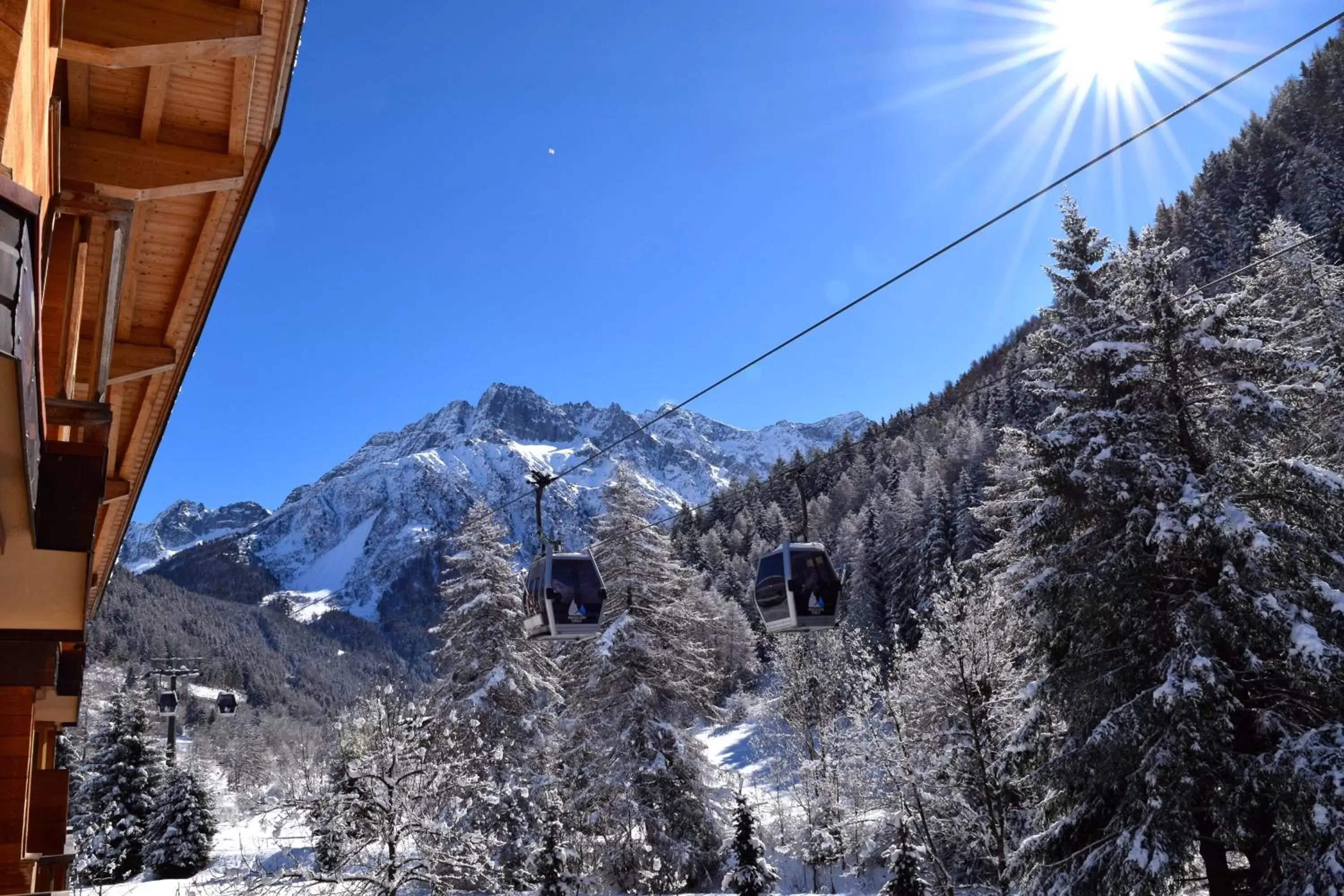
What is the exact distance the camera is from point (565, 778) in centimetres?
2225

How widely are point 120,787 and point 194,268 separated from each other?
3811 cm

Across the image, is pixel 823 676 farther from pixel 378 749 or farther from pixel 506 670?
pixel 378 749

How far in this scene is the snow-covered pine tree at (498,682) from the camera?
21656mm

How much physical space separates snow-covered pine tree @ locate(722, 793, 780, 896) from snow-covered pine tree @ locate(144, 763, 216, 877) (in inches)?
993

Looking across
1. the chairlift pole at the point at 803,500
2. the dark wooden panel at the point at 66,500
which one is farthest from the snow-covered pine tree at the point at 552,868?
the dark wooden panel at the point at 66,500

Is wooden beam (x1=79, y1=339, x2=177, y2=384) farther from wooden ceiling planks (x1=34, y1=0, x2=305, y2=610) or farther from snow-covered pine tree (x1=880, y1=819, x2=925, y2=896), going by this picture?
snow-covered pine tree (x1=880, y1=819, x2=925, y2=896)

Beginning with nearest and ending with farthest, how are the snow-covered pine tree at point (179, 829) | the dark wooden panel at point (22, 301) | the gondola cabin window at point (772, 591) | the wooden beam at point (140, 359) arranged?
the dark wooden panel at point (22, 301) → the wooden beam at point (140, 359) → the gondola cabin window at point (772, 591) → the snow-covered pine tree at point (179, 829)

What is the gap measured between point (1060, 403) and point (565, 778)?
1594 cm

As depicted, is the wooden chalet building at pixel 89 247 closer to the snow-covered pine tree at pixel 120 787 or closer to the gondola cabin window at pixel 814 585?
the gondola cabin window at pixel 814 585

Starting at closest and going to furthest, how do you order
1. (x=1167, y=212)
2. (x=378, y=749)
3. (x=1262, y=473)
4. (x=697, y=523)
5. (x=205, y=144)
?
(x=205, y=144) → (x=1262, y=473) → (x=378, y=749) → (x=1167, y=212) → (x=697, y=523)

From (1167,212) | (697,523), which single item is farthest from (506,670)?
(1167,212)

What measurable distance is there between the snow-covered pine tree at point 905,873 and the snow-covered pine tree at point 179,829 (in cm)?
2919

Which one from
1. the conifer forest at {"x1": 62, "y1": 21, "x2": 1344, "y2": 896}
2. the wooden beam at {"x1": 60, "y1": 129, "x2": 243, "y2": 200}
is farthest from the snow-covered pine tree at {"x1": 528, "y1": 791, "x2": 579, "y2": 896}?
the wooden beam at {"x1": 60, "y1": 129, "x2": 243, "y2": 200}

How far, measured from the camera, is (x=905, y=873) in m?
18.1
